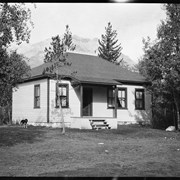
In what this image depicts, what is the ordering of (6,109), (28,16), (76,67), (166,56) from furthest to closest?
(6,109), (76,67), (166,56), (28,16)

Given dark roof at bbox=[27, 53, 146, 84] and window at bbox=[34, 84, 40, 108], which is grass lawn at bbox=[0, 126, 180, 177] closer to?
window at bbox=[34, 84, 40, 108]

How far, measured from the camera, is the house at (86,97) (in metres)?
22.4

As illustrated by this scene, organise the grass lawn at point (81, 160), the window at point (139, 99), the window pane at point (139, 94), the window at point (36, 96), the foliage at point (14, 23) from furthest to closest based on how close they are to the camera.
Result: the window pane at point (139, 94), the window at point (139, 99), the window at point (36, 96), the foliage at point (14, 23), the grass lawn at point (81, 160)

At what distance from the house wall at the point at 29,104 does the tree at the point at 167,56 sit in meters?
7.45

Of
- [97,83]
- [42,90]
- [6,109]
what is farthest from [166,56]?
[6,109]

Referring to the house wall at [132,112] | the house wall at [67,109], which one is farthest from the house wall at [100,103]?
the house wall at [67,109]

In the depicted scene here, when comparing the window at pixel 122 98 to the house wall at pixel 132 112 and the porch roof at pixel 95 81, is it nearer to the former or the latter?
the house wall at pixel 132 112

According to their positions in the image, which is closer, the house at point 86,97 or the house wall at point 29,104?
the house at point 86,97

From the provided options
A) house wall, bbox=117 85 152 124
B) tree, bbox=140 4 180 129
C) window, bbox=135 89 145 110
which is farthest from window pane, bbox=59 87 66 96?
window, bbox=135 89 145 110

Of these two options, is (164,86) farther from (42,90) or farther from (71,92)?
(42,90)

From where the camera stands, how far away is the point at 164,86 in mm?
21859

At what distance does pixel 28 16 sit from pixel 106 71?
48.3ft

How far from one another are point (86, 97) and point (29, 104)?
14.2 ft

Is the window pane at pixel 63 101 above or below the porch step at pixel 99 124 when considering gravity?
above
